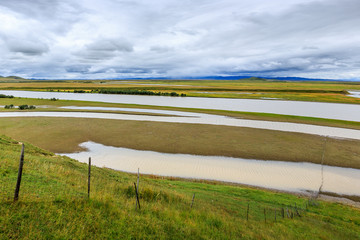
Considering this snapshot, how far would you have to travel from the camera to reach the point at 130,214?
788 centimetres

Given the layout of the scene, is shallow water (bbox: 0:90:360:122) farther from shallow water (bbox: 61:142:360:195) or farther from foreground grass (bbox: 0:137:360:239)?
foreground grass (bbox: 0:137:360:239)

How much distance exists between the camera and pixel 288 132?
34.2m

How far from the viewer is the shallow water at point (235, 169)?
18.6 m

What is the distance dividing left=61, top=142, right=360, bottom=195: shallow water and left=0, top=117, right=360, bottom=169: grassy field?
1.68 meters

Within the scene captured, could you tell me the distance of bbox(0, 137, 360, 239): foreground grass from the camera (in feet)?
20.2

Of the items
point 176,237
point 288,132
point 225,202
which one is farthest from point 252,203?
point 288,132

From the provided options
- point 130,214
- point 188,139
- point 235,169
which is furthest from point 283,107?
point 130,214

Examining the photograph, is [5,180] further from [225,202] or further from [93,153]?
[93,153]

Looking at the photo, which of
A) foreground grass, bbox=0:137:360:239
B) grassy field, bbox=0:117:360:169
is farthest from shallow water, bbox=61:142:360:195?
foreground grass, bbox=0:137:360:239

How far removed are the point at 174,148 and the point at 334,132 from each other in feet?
97.9

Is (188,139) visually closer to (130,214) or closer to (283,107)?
(130,214)

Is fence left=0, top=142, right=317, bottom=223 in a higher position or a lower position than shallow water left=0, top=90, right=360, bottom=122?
lower

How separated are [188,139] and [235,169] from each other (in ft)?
33.4

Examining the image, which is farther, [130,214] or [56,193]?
[56,193]
